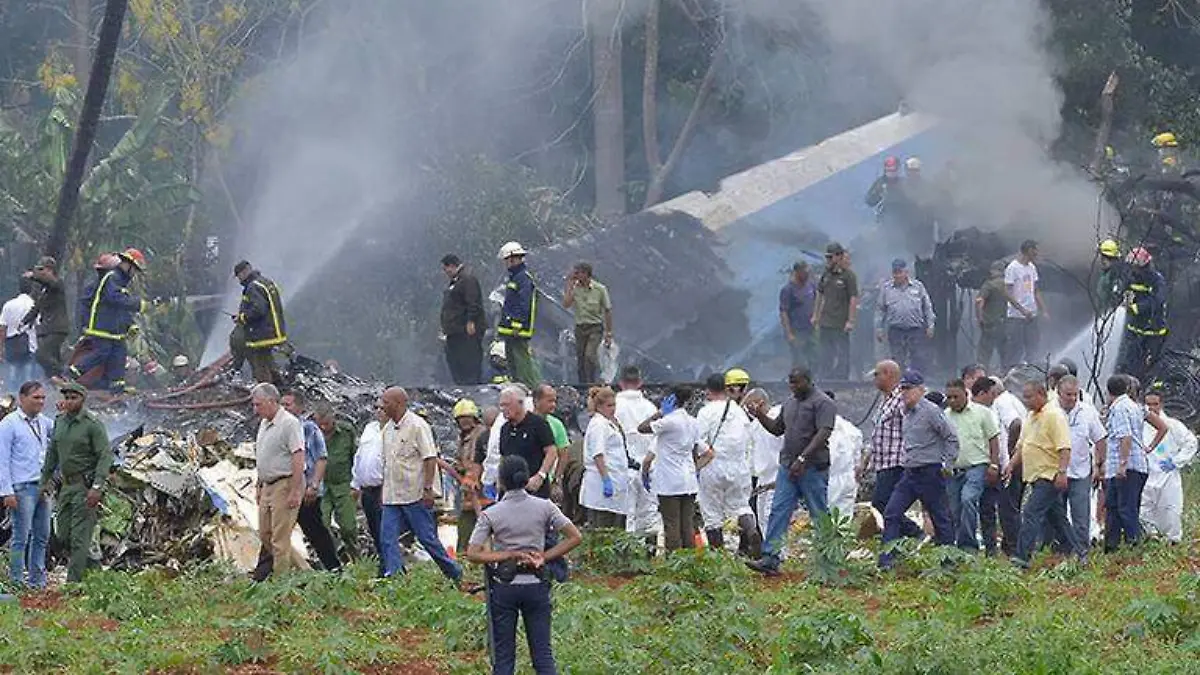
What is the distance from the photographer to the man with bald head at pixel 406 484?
15.1 m

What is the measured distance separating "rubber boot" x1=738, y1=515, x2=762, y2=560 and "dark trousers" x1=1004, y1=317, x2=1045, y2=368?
7.53m

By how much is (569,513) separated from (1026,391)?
3.79 meters

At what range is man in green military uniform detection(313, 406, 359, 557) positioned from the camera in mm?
15898

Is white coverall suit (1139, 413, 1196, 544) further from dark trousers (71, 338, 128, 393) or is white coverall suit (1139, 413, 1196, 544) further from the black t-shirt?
dark trousers (71, 338, 128, 393)

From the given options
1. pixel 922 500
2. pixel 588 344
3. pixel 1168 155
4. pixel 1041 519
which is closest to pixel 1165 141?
pixel 1168 155

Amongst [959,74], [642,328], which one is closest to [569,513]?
[642,328]

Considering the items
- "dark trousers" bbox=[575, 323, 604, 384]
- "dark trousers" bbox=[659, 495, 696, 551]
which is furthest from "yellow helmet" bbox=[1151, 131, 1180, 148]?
"dark trousers" bbox=[659, 495, 696, 551]

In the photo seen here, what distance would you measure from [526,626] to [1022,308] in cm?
1340

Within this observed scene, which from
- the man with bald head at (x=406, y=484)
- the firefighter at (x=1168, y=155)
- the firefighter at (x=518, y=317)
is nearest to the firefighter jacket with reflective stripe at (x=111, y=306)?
the firefighter at (x=518, y=317)

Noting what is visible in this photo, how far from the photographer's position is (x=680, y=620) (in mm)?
13141

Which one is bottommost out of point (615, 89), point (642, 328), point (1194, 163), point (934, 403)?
point (934, 403)

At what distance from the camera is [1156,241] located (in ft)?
80.5

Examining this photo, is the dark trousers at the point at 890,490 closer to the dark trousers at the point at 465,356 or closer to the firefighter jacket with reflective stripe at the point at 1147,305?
the dark trousers at the point at 465,356

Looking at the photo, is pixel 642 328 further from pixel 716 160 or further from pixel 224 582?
pixel 224 582
